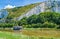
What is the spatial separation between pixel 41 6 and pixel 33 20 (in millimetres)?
37059

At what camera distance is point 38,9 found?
101 meters

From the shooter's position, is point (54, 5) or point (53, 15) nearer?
point (53, 15)

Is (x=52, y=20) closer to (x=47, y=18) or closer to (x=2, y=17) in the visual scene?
(x=47, y=18)

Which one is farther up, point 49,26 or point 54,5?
point 54,5

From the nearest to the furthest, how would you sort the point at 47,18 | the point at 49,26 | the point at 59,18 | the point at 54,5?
the point at 49,26
the point at 59,18
the point at 47,18
the point at 54,5

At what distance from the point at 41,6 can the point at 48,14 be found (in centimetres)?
3166

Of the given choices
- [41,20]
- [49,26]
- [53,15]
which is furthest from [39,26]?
[53,15]

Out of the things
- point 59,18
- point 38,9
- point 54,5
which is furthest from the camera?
point 38,9

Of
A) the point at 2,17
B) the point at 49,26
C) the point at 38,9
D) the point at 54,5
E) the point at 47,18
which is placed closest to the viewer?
the point at 49,26

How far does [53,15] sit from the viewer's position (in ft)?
237

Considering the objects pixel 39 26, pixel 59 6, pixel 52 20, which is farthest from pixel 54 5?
pixel 39 26

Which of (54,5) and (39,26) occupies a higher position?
(54,5)

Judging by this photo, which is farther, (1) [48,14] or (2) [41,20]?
(1) [48,14]

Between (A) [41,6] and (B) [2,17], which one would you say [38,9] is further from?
(B) [2,17]
